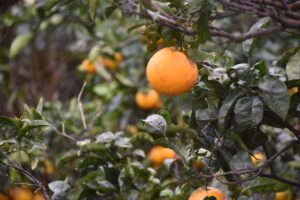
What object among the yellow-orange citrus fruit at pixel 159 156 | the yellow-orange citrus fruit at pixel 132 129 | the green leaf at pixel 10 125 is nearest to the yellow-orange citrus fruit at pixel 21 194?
the green leaf at pixel 10 125

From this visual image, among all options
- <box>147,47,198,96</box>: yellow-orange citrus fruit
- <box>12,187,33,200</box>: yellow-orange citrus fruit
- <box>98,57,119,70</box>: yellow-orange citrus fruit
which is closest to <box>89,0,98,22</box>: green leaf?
<box>147,47,198,96</box>: yellow-orange citrus fruit

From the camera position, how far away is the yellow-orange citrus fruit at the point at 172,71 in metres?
1.16

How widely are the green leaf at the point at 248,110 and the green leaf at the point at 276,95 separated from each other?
0.03 metres

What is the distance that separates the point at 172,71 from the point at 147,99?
5.35 feet

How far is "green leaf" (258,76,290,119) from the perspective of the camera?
1.05 m

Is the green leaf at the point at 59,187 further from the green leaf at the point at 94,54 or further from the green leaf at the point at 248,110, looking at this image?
the green leaf at the point at 94,54

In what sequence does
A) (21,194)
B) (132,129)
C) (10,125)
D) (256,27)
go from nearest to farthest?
(256,27), (10,125), (21,194), (132,129)

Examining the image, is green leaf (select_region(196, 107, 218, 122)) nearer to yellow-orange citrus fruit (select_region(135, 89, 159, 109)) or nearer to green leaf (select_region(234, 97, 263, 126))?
green leaf (select_region(234, 97, 263, 126))

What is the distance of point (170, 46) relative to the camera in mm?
1224

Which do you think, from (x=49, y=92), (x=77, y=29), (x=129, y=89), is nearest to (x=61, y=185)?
(x=129, y=89)

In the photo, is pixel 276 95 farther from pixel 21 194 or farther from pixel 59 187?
pixel 21 194

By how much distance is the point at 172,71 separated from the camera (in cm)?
116

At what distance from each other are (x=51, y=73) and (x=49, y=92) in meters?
0.35

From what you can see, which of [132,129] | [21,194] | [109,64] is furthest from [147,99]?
[21,194]
